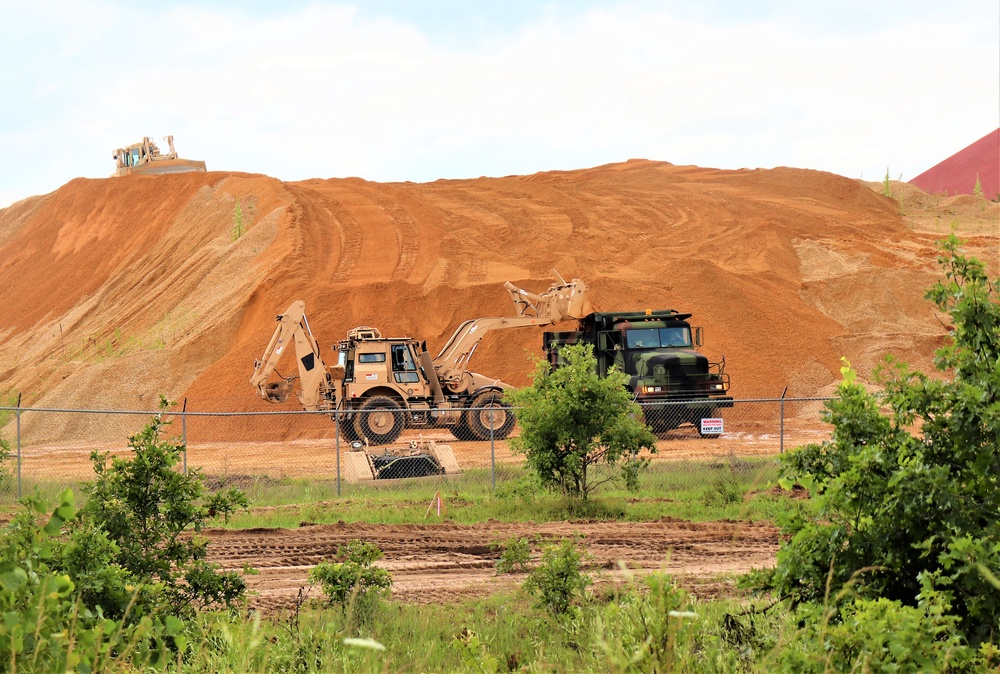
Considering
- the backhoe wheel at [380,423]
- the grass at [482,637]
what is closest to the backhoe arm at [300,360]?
the backhoe wheel at [380,423]

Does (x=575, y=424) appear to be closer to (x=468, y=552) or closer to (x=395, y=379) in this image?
(x=468, y=552)

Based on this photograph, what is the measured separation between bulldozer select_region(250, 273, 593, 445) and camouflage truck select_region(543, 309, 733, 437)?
5.27 ft

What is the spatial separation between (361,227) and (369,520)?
33133 mm

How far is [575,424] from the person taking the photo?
16.1 meters

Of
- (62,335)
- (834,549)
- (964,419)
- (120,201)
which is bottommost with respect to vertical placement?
(834,549)

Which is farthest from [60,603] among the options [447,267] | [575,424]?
[447,267]

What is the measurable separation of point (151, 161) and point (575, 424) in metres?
52.9

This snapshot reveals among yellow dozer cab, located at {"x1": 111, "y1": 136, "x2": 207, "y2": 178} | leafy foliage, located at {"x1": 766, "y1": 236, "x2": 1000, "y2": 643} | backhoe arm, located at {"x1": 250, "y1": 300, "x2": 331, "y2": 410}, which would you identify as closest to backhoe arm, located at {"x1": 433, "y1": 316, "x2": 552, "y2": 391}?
backhoe arm, located at {"x1": 250, "y1": 300, "x2": 331, "y2": 410}

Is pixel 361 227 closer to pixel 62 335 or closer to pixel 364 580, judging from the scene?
pixel 62 335

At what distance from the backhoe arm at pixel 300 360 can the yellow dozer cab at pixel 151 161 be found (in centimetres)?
3611

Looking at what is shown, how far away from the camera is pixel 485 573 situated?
1175 cm

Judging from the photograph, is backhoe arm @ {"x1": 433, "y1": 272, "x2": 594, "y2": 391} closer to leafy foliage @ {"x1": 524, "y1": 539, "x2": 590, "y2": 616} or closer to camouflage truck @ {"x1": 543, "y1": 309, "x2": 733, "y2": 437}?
camouflage truck @ {"x1": 543, "y1": 309, "x2": 733, "y2": 437}

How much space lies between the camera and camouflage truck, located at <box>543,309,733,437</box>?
26.8 metres

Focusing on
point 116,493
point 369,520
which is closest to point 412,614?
point 116,493
